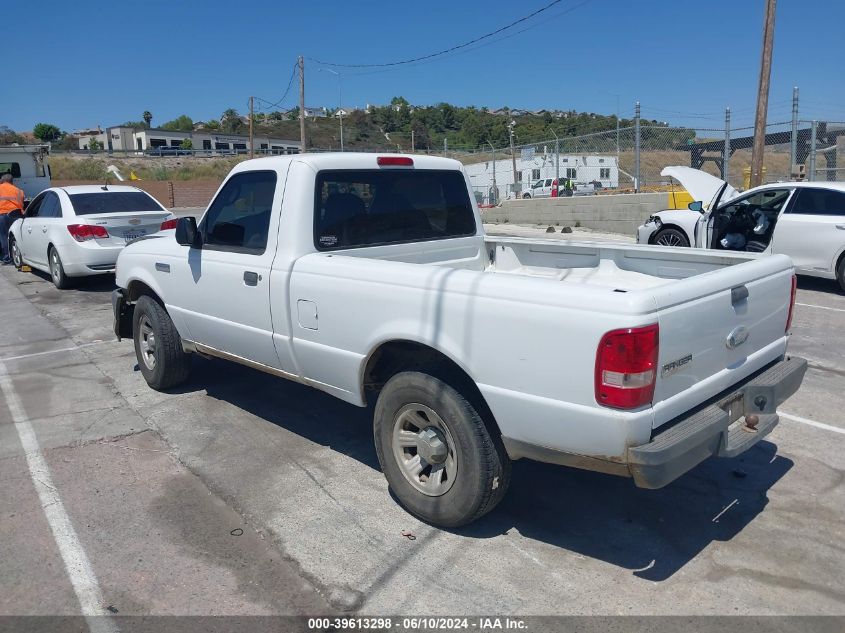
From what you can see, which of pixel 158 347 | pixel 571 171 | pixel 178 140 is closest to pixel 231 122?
pixel 178 140

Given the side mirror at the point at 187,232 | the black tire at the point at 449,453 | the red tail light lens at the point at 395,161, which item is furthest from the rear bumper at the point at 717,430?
the side mirror at the point at 187,232

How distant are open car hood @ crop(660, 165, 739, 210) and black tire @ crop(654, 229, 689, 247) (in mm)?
1051

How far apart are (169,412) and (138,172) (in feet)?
223

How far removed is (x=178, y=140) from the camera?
106m

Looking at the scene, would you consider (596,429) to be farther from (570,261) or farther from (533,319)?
(570,261)

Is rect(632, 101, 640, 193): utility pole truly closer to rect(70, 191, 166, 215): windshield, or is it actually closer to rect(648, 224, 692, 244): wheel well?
rect(648, 224, 692, 244): wheel well

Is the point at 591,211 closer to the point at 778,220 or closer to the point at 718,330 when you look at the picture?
the point at 778,220

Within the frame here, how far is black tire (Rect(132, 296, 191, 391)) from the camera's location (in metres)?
5.92

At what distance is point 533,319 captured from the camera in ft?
10.4

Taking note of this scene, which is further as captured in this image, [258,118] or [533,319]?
[258,118]

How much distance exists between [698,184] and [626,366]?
26.9 feet

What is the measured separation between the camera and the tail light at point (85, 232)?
1102 cm

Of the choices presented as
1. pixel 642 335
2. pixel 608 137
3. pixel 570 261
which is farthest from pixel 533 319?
pixel 608 137

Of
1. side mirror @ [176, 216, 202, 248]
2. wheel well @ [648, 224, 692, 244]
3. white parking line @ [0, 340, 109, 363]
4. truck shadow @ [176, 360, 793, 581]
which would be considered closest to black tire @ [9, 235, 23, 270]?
white parking line @ [0, 340, 109, 363]
